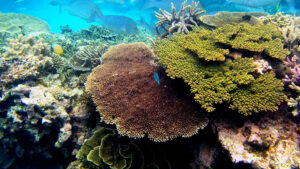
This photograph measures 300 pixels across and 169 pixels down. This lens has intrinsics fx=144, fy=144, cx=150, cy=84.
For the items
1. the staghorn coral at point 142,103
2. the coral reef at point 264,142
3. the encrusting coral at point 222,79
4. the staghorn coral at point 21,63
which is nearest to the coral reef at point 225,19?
the encrusting coral at point 222,79

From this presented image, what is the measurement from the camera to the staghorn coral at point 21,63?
4.26 m

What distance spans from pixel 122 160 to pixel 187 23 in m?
4.64

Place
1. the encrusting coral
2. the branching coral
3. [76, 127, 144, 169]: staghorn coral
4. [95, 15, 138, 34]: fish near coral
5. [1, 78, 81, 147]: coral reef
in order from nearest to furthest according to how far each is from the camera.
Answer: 1. the encrusting coral
2. the branching coral
3. [76, 127, 144, 169]: staghorn coral
4. [1, 78, 81, 147]: coral reef
5. [95, 15, 138, 34]: fish near coral

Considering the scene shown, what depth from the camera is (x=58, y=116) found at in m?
3.83

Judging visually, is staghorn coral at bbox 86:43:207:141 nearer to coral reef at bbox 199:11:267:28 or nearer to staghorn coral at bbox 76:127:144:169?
staghorn coral at bbox 76:127:144:169

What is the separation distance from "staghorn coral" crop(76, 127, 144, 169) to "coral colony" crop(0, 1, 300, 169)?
0.02 meters

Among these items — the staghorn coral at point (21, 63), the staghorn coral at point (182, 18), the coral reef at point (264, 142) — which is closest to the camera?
the coral reef at point (264, 142)

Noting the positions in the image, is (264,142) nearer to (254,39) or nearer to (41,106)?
(254,39)

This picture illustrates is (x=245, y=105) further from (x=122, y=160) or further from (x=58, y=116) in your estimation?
(x=58, y=116)

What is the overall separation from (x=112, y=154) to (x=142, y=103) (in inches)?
51.5

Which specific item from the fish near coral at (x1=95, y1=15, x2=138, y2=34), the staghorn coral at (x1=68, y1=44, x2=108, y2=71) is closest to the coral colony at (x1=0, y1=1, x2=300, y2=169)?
the staghorn coral at (x1=68, y1=44, x2=108, y2=71)

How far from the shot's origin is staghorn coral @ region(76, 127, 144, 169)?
9.91 feet

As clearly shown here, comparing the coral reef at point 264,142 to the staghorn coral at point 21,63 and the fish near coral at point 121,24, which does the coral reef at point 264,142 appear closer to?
the staghorn coral at point 21,63

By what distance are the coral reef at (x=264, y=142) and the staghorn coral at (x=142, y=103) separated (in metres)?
0.52
